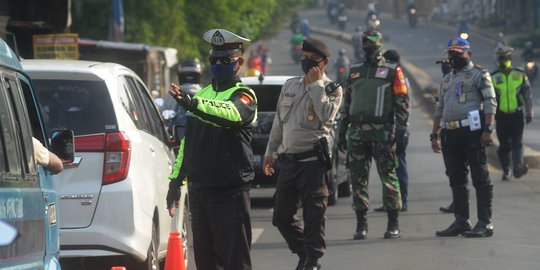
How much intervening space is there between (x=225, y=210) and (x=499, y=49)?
1102 centimetres

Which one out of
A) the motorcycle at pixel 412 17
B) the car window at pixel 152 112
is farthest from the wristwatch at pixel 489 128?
the motorcycle at pixel 412 17

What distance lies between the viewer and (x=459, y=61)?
1238 cm

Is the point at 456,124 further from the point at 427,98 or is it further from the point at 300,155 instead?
the point at 427,98

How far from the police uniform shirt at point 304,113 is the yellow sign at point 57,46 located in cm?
985

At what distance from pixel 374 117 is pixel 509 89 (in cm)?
627

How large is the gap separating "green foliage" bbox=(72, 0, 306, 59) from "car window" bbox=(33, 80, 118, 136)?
63.7ft

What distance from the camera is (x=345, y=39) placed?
72.2 metres

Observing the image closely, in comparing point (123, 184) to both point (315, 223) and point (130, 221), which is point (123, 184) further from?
point (315, 223)

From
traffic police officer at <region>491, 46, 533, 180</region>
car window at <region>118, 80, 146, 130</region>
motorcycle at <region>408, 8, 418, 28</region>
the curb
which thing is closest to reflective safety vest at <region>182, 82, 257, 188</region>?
car window at <region>118, 80, 146, 130</region>

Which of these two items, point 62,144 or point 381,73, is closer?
point 62,144

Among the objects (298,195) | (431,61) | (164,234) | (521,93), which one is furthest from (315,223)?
(431,61)

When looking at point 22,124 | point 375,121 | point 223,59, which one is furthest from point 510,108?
point 22,124

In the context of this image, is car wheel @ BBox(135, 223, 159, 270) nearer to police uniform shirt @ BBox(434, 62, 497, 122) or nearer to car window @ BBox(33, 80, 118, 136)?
car window @ BBox(33, 80, 118, 136)

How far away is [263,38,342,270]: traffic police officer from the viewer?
10008 millimetres
